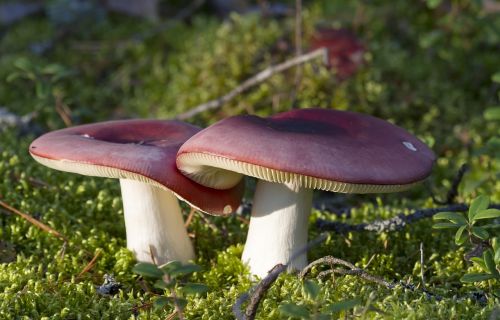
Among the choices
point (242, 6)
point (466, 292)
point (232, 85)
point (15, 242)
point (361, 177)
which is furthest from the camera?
point (242, 6)

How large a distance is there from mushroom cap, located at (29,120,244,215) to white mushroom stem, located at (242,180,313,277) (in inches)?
5.9

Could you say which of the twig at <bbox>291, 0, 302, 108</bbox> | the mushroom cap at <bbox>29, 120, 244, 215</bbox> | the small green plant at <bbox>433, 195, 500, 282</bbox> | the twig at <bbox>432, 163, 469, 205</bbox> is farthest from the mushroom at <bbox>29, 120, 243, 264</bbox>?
the twig at <bbox>291, 0, 302, 108</bbox>

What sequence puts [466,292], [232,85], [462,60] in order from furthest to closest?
[462,60] < [232,85] < [466,292]

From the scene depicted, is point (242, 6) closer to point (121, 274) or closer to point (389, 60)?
point (389, 60)

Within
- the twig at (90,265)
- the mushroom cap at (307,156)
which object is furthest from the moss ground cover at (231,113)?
the mushroom cap at (307,156)

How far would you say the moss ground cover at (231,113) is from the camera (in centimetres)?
211

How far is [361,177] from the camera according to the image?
180cm

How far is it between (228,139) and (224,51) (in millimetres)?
2556

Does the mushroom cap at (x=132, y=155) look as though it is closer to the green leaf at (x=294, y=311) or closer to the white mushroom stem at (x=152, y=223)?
the white mushroom stem at (x=152, y=223)

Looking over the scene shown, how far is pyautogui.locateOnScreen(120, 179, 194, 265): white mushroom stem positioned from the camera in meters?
2.32

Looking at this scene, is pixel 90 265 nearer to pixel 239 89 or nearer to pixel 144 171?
pixel 144 171

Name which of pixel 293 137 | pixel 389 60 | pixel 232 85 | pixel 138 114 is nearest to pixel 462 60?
pixel 389 60

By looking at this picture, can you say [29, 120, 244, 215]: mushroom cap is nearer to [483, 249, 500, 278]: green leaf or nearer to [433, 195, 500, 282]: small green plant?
[433, 195, 500, 282]: small green plant

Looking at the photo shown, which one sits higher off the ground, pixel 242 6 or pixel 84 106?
pixel 242 6
